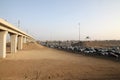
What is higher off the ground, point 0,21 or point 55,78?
point 0,21

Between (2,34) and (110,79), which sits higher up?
(2,34)

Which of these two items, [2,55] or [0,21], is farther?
[2,55]

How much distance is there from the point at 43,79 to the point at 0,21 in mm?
16713

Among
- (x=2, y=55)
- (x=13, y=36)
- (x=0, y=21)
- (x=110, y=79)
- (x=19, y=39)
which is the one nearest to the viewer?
(x=110, y=79)

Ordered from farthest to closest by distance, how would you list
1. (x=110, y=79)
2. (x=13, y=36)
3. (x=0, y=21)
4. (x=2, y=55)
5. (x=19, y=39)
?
(x=19, y=39), (x=13, y=36), (x=2, y=55), (x=0, y=21), (x=110, y=79)

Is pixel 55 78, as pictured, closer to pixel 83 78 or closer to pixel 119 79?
pixel 83 78

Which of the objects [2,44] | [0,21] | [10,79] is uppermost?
[0,21]

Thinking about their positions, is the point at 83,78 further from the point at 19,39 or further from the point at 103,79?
the point at 19,39

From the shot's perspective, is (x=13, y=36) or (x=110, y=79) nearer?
(x=110, y=79)

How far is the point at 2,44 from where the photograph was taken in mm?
44094

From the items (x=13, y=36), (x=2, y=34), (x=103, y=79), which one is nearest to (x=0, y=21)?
(x=2, y=34)

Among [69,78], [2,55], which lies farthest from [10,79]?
[2,55]

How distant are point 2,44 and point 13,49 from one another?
1833 centimetres

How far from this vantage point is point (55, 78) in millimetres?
22109
